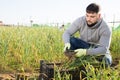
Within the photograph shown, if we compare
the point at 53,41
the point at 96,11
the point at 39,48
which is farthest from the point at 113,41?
the point at 96,11

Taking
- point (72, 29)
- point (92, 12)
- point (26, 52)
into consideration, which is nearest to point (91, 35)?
point (72, 29)

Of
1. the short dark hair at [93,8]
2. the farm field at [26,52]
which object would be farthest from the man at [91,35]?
the farm field at [26,52]

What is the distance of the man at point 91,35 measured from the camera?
13.5 ft

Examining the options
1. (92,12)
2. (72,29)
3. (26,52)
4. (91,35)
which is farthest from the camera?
(26,52)

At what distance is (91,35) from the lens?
4.45 meters

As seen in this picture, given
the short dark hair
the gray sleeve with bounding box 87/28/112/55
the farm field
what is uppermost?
the short dark hair

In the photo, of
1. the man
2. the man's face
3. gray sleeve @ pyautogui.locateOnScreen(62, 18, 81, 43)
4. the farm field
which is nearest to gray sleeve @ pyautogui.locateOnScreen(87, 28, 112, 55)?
the man

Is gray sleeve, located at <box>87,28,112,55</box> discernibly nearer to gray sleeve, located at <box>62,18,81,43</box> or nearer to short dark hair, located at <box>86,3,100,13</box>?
short dark hair, located at <box>86,3,100,13</box>

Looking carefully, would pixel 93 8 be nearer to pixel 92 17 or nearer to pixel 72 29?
pixel 92 17

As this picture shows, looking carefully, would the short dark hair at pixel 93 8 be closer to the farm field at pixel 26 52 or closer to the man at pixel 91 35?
the man at pixel 91 35

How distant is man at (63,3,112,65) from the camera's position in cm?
412

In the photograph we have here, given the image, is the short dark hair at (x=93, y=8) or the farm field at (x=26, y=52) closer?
the short dark hair at (x=93, y=8)

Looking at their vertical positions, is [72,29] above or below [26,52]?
above

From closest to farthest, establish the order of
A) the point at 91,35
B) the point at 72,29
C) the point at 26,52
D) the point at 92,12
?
the point at 92,12 < the point at 91,35 < the point at 72,29 < the point at 26,52
